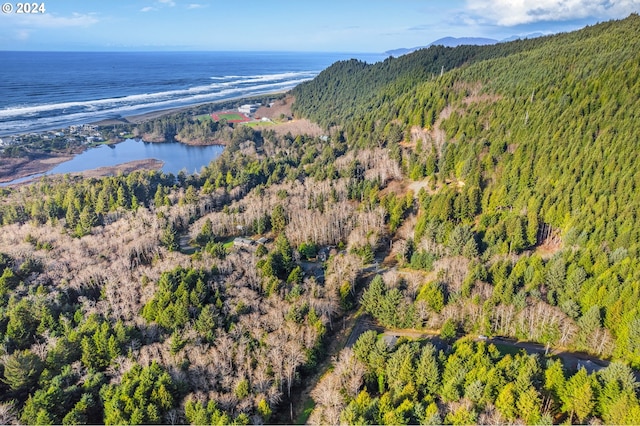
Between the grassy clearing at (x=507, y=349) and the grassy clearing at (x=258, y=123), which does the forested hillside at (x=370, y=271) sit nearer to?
the grassy clearing at (x=507, y=349)

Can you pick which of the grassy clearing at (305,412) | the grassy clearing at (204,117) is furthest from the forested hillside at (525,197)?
the grassy clearing at (204,117)

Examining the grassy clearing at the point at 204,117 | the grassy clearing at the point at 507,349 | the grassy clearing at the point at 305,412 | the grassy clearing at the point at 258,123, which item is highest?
the grassy clearing at the point at 204,117

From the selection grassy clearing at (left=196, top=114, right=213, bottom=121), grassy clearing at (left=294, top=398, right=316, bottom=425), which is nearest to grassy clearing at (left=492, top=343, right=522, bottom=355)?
grassy clearing at (left=294, top=398, right=316, bottom=425)

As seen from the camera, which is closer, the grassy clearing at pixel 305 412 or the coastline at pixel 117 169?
the grassy clearing at pixel 305 412

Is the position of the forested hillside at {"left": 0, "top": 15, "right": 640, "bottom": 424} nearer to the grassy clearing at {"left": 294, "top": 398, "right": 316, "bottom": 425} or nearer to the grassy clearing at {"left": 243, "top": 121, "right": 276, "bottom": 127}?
the grassy clearing at {"left": 294, "top": 398, "right": 316, "bottom": 425}

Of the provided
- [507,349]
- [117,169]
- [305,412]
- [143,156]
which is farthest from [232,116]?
[507,349]

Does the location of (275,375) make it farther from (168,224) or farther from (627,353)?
(168,224)
